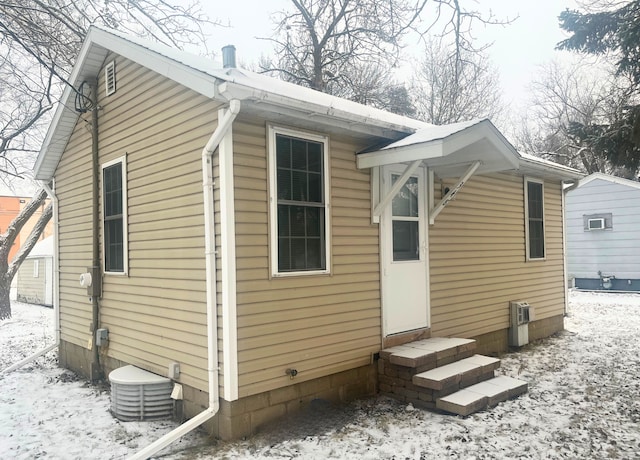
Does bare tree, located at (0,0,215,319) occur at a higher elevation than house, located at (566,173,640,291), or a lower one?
higher

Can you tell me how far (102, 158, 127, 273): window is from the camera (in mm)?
5617

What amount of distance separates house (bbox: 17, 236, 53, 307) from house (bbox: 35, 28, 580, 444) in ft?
32.5

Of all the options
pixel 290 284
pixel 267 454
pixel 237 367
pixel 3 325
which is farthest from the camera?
pixel 3 325

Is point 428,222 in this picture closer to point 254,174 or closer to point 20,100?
point 254,174

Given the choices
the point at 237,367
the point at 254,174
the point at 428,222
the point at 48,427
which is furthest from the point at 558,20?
the point at 48,427

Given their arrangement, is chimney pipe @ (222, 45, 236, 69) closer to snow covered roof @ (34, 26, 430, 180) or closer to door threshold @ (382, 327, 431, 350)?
snow covered roof @ (34, 26, 430, 180)

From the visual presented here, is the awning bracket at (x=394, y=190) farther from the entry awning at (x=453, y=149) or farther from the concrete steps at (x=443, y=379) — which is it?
the concrete steps at (x=443, y=379)

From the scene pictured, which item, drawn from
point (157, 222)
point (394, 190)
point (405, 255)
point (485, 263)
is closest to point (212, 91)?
point (157, 222)

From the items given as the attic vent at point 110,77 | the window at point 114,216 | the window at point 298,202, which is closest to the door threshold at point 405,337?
the window at point 298,202

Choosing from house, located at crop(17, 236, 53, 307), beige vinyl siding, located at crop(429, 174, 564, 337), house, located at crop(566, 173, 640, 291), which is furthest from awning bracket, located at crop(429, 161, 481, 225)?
house, located at crop(17, 236, 53, 307)

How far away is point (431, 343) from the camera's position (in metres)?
5.59

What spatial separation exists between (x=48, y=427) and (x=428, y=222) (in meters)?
4.76

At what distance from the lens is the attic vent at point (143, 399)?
4691 millimetres

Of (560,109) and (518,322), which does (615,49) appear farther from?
(560,109)
